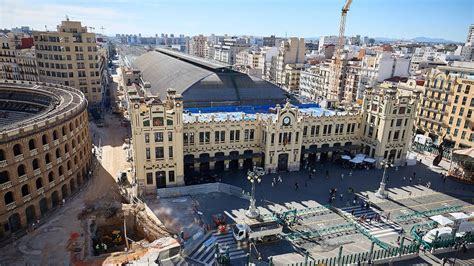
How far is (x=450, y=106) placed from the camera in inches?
3760

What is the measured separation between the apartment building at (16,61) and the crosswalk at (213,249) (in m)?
105

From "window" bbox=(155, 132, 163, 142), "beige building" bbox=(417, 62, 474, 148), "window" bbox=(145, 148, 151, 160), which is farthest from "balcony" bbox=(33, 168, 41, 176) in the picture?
"beige building" bbox=(417, 62, 474, 148)

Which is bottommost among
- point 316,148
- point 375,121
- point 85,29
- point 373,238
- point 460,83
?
point 373,238

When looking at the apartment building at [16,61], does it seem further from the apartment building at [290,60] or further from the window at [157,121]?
the apartment building at [290,60]

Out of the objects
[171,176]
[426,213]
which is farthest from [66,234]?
[426,213]

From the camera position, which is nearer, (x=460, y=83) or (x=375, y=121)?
(x=375, y=121)

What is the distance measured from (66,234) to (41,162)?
42.9ft

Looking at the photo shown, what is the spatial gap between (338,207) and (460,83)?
6085cm

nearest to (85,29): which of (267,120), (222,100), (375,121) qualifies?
(222,100)

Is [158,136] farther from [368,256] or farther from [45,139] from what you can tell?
[368,256]

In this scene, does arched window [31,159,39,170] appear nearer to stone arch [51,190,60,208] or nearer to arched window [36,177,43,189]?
arched window [36,177,43,189]

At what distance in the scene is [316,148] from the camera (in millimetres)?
79812

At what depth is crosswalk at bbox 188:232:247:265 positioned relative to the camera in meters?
46.3

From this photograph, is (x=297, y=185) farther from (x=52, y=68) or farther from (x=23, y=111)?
(x=52, y=68)
